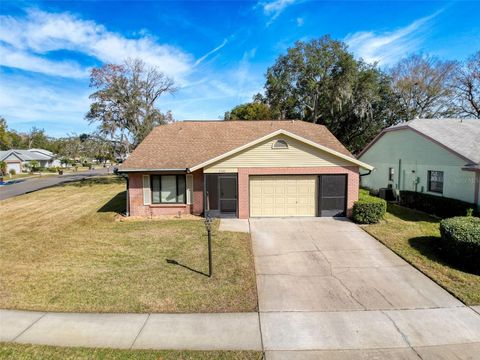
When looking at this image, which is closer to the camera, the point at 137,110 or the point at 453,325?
the point at 453,325

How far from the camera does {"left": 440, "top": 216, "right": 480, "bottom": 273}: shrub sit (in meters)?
8.48

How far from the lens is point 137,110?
31.1 meters

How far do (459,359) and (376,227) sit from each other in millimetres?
8362

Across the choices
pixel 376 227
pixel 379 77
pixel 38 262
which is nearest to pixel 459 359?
pixel 376 227

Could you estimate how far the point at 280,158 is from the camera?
1472cm

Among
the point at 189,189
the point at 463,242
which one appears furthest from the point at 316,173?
the point at 463,242

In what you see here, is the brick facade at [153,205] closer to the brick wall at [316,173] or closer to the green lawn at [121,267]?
the green lawn at [121,267]

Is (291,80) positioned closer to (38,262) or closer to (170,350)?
(38,262)

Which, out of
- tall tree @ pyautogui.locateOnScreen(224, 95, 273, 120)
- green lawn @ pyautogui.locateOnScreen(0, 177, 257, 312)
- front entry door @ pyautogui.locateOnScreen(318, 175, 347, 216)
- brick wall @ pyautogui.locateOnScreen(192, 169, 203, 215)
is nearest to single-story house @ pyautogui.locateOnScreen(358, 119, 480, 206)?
front entry door @ pyautogui.locateOnScreen(318, 175, 347, 216)

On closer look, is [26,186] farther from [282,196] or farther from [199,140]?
[282,196]

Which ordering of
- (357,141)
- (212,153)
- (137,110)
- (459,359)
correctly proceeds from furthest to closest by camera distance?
(357,141)
(137,110)
(212,153)
(459,359)

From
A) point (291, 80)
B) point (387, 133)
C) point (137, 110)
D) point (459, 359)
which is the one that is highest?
point (291, 80)

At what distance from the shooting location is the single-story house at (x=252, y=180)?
1468cm

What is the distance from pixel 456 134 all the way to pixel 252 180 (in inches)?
471
